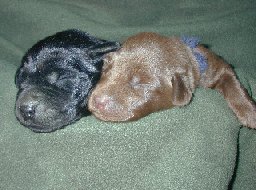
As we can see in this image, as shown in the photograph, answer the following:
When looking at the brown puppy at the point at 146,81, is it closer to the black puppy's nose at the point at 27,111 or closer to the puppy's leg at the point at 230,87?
A: the puppy's leg at the point at 230,87

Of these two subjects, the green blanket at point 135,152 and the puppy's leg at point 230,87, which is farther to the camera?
the puppy's leg at point 230,87

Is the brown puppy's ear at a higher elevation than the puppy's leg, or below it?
higher

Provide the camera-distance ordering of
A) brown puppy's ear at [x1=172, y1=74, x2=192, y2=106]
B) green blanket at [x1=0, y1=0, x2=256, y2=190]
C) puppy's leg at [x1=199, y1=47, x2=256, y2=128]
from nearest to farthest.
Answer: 1. green blanket at [x1=0, y1=0, x2=256, y2=190]
2. brown puppy's ear at [x1=172, y1=74, x2=192, y2=106]
3. puppy's leg at [x1=199, y1=47, x2=256, y2=128]

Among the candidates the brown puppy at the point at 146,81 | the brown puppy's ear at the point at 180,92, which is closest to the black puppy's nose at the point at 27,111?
the brown puppy at the point at 146,81

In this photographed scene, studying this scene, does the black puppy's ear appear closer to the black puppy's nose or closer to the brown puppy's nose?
the brown puppy's nose

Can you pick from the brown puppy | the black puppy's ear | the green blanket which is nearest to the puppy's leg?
the brown puppy

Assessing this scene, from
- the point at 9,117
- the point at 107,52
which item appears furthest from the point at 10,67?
the point at 107,52

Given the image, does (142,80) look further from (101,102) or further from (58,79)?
(58,79)
